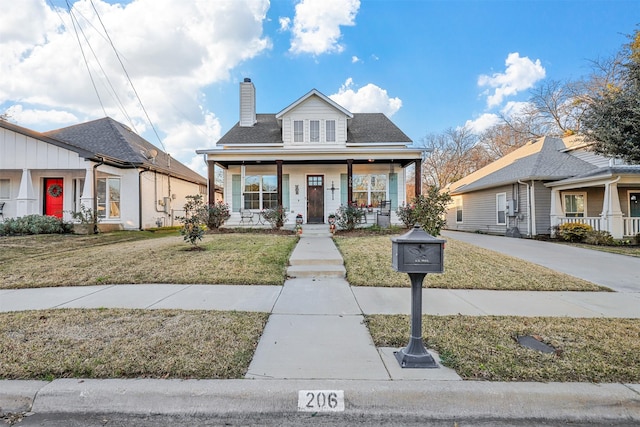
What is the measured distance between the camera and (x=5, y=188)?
558 inches

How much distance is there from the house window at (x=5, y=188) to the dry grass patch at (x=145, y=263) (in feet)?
22.0

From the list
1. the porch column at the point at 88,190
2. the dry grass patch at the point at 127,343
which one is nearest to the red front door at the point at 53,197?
the porch column at the point at 88,190

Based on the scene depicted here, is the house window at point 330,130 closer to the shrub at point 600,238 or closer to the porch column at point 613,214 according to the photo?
the shrub at point 600,238

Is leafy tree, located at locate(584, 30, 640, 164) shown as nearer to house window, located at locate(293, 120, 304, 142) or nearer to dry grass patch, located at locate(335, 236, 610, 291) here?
dry grass patch, located at locate(335, 236, 610, 291)

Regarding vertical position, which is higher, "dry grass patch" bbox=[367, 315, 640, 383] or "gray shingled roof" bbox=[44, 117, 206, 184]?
"gray shingled roof" bbox=[44, 117, 206, 184]

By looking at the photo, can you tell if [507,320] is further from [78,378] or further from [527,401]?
[78,378]

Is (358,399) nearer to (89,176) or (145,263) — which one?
(145,263)

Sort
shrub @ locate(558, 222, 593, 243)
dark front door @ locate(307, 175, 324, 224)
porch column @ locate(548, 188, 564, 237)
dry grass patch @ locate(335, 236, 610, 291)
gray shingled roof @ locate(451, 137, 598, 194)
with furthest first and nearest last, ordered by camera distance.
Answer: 1. dark front door @ locate(307, 175, 324, 224)
2. gray shingled roof @ locate(451, 137, 598, 194)
3. porch column @ locate(548, 188, 564, 237)
4. shrub @ locate(558, 222, 593, 243)
5. dry grass patch @ locate(335, 236, 610, 291)

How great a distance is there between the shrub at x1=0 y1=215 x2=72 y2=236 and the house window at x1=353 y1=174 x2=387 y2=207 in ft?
40.0

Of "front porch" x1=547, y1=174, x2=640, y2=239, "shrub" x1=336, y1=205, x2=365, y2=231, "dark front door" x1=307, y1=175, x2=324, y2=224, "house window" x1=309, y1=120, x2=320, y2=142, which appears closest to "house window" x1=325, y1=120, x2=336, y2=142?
"house window" x1=309, y1=120, x2=320, y2=142

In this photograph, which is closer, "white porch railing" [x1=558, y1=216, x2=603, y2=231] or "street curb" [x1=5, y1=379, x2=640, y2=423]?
"street curb" [x1=5, y1=379, x2=640, y2=423]

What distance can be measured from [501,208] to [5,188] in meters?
24.7

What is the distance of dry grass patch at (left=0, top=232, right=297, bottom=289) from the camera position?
5.90 metres

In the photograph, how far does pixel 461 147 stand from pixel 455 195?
1593 cm
